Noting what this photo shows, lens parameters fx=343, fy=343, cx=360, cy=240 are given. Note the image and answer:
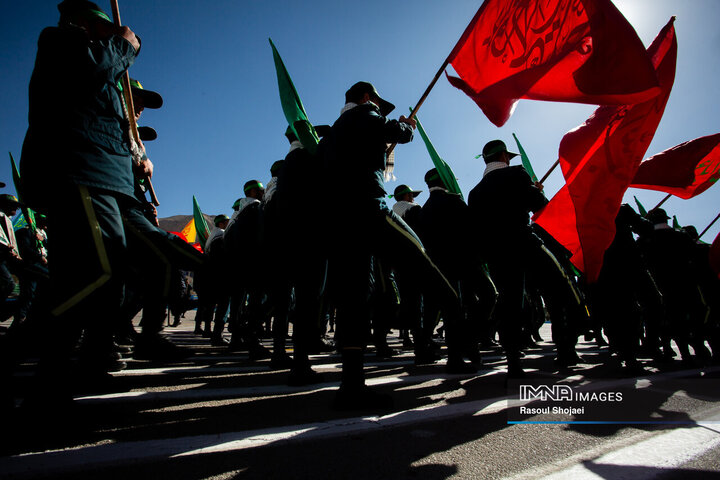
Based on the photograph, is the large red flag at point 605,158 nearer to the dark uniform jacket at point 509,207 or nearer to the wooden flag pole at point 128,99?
the dark uniform jacket at point 509,207

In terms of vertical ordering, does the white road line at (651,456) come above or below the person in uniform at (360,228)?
below

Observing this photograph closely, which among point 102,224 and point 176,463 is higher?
point 102,224

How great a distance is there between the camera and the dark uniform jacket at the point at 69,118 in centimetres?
179

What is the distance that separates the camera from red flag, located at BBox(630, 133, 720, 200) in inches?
175

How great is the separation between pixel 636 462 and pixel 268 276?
11.8ft

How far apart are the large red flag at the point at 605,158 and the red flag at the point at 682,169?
148 centimetres

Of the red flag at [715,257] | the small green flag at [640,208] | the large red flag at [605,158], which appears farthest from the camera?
the small green flag at [640,208]

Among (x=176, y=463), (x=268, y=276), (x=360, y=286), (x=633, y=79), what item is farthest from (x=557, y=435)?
(x=268, y=276)

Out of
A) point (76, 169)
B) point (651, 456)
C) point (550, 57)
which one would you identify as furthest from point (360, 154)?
point (651, 456)

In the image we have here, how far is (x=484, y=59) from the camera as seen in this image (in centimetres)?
346

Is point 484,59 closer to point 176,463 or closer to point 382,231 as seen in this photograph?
point 382,231

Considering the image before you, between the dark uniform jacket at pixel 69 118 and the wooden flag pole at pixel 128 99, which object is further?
the wooden flag pole at pixel 128 99

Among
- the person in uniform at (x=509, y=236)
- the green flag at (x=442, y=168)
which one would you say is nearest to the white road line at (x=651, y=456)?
the person in uniform at (x=509, y=236)

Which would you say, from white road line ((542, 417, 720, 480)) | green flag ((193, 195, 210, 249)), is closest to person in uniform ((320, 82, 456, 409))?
white road line ((542, 417, 720, 480))
